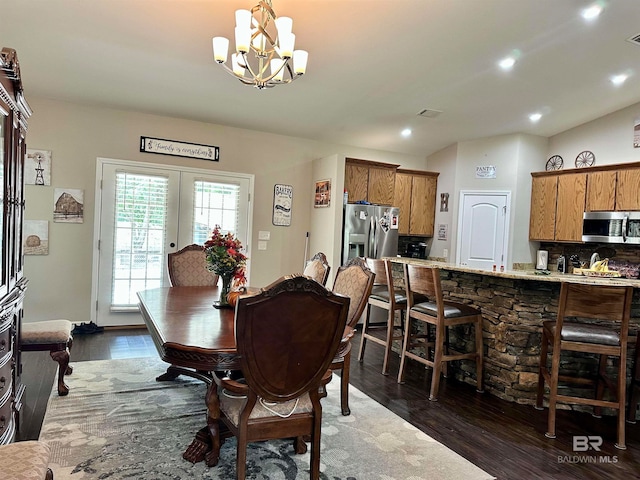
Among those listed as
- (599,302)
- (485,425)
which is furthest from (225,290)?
(599,302)

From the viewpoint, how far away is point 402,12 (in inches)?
130

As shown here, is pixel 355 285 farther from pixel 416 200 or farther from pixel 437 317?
pixel 416 200

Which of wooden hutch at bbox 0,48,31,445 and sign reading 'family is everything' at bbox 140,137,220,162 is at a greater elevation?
sign reading 'family is everything' at bbox 140,137,220,162

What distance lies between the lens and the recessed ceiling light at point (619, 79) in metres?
4.57

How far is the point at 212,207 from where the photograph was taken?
5504 mm

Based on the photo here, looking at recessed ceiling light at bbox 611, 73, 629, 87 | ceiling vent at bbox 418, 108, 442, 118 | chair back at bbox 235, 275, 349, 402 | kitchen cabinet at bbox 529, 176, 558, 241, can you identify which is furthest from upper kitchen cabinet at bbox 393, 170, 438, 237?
chair back at bbox 235, 275, 349, 402

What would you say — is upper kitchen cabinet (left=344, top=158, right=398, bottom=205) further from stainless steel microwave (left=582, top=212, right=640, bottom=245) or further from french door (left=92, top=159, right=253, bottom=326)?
stainless steel microwave (left=582, top=212, right=640, bottom=245)

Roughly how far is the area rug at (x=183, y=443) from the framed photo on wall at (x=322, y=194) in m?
3.08

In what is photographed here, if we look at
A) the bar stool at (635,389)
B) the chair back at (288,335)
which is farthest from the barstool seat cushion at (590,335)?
the chair back at (288,335)

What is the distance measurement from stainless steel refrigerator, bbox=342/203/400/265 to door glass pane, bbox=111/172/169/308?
2416 mm

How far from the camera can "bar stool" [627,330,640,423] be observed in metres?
2.84

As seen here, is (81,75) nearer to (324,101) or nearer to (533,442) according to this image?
(324,101)

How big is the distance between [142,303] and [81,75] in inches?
108

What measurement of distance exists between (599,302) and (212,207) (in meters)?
4.43
